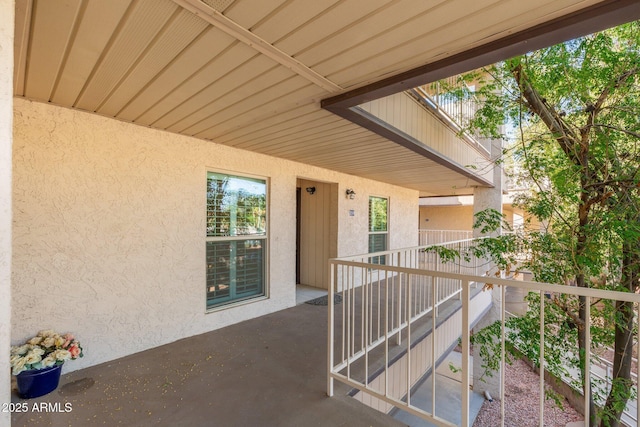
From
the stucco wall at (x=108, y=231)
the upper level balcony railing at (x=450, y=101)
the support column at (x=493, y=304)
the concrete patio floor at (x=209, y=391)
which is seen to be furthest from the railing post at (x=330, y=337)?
the support column at (x=493, y=304)

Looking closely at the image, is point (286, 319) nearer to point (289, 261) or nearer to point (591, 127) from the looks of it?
point (289, 261)

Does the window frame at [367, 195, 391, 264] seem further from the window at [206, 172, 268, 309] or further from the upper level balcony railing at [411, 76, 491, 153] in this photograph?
the window at [206, 172, 268, 309]

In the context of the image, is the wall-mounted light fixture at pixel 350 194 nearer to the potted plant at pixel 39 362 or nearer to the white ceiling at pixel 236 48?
the white ceiling at pixel 236 48

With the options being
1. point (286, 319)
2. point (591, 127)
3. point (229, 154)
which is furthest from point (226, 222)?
point (591, 127)

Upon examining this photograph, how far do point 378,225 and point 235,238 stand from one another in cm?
385

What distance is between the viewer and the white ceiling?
4.35 ft

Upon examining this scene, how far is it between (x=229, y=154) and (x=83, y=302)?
2.22 metres

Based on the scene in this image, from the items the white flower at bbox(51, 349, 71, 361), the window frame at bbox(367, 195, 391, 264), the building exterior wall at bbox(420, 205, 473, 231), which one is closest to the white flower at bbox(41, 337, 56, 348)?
the white flower at bbox(51, 349, 71, 361)

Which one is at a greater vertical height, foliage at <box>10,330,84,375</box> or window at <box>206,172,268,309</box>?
window at <box>206,172,268,309</box>

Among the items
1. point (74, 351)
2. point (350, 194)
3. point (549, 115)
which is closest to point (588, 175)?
point (549, 115)

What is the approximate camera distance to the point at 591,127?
2637mm

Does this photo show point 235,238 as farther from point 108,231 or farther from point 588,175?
point 588,175

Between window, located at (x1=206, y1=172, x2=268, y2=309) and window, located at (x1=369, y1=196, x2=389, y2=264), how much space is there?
307 cm

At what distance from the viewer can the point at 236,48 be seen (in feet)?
5.37
